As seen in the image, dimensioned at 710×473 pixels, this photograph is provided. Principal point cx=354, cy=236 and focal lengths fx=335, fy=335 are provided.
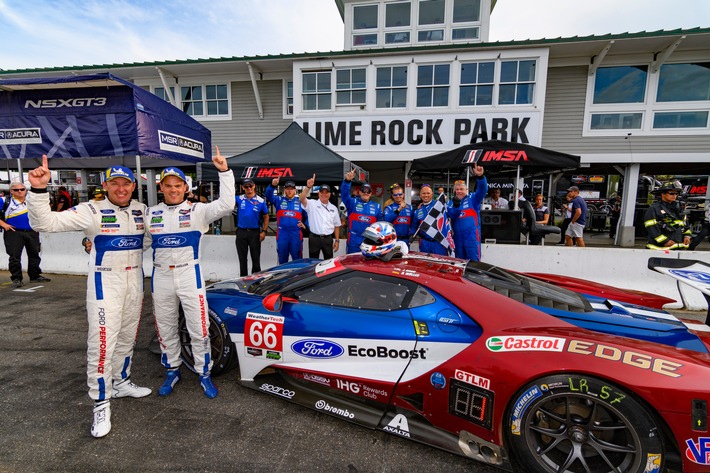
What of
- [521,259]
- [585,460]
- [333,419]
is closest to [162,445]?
[333,419]

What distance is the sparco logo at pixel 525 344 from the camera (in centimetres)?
178

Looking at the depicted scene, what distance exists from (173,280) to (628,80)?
14058 millimetres

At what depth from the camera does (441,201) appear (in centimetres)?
489

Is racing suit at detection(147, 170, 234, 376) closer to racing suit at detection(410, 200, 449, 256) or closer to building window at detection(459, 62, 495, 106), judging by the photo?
racing suit at detection(410, 200, 449, 256)

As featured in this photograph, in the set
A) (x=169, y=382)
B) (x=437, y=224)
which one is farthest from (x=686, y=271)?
(x=169, y=382)

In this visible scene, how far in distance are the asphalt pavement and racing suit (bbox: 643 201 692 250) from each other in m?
4.78

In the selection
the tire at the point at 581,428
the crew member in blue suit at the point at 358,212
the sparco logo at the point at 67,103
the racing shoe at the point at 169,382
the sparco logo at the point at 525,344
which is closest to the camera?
the tire at the point at 581,428

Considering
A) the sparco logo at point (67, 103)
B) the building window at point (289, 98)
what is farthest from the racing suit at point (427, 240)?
the building window at point (289, 98)

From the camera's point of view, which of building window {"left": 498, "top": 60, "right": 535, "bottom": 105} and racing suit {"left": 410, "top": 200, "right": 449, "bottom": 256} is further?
building window {"left": 498, "top": 60, "right": 535, "bottom": 105}

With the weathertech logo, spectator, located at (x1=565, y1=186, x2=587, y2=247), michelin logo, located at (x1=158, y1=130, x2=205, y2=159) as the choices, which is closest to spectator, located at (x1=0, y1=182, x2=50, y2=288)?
michelin logo, located at (x1=158, y1=130, x2=205, y2=159)

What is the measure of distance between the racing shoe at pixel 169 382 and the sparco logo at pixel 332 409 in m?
1.28

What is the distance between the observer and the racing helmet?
2.65 metres

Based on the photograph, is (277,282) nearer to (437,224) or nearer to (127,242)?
(127,242)

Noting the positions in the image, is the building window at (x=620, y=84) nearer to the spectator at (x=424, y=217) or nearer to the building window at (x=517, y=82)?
the building window at (x=517, y=82)
